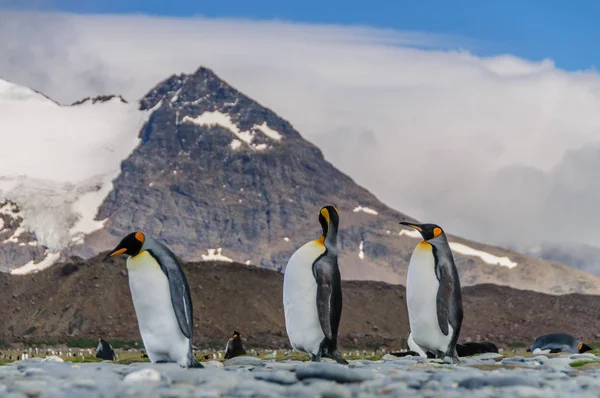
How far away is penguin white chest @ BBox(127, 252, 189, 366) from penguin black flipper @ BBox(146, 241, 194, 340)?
0.05 meters

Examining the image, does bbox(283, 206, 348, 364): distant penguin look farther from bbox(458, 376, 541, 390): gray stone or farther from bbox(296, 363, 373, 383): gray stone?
bbox(458, 376, 541, 390): gray stone

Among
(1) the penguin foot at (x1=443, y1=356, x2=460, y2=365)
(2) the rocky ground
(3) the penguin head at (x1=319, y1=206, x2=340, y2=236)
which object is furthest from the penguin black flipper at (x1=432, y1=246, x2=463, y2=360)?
(2) the rocky ground

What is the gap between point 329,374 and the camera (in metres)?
10.1

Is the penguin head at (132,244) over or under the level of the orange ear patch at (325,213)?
under

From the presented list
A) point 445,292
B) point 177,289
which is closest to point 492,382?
point 177,289

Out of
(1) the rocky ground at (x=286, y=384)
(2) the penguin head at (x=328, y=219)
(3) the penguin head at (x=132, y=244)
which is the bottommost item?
(1) the rocky ground at (x=286, y=384)

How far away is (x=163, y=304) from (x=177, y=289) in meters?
0.26

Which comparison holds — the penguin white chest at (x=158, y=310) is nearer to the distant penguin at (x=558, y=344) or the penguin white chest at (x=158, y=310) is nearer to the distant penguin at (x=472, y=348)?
the distant penguin at (x=472, y=348)

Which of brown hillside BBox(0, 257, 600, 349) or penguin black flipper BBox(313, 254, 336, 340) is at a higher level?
brown hillside BBox(0, 257, 600, 349)

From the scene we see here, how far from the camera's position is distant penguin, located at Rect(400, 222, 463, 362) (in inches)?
640

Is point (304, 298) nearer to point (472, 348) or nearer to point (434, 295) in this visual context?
point (434, 295)

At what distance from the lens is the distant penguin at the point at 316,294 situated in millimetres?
14594

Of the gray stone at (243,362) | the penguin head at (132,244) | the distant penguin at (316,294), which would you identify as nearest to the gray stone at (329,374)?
the gray stone at (243,362)

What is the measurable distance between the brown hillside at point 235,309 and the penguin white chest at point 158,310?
6018 centimetres
